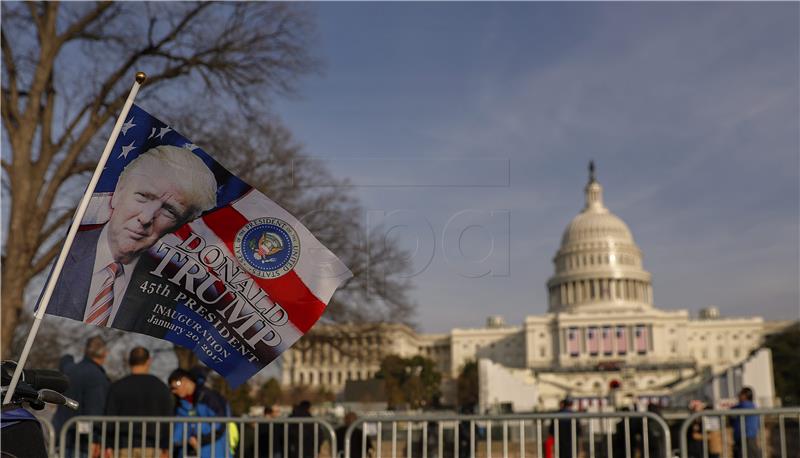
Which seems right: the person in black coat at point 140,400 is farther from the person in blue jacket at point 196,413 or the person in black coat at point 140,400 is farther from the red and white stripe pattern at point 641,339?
the red and white stripe pattern at point 641,339

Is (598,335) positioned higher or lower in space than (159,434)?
higher

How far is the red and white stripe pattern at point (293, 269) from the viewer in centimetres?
541

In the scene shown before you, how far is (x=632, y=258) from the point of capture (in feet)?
391

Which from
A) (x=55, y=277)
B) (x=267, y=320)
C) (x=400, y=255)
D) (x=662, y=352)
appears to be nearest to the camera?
(x=55, y=277)

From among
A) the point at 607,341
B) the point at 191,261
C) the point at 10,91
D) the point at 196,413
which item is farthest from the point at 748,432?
the point at 607,341

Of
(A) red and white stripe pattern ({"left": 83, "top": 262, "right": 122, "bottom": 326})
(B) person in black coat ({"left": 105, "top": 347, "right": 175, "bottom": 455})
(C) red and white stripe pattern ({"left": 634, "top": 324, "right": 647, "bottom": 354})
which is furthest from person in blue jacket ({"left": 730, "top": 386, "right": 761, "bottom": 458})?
(C) red and white stripe pattern ({"left": 634, "top": 324, "right": 647, "bottom": 354})

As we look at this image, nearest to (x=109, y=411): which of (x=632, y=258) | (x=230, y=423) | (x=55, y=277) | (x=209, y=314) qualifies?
(x=230, y=423)

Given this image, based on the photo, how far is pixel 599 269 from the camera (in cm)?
11644

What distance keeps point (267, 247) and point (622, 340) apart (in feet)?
381

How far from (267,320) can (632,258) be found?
386 ft

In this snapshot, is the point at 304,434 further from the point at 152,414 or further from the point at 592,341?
the point at 592,341

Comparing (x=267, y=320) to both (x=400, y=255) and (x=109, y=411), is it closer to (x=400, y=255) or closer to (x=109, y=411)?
(x=109, y=411)

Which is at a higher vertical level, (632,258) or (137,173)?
(632,258)

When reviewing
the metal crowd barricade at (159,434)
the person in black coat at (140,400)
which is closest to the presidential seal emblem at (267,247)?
the metal crowd barricade at (159,434)
